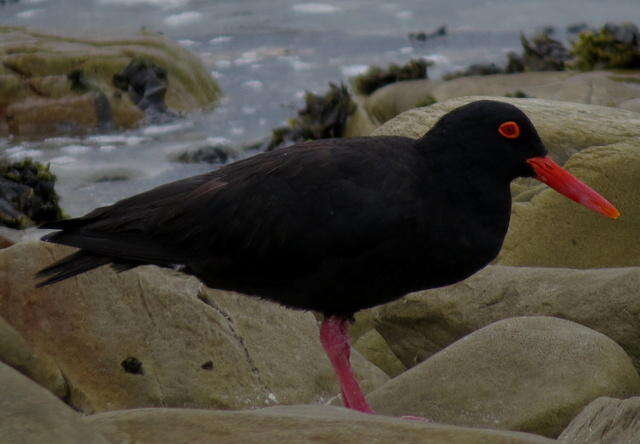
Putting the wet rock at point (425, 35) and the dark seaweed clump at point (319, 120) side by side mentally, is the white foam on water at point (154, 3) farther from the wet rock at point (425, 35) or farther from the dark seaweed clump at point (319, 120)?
the dark seaweed clump at point (319, 120)

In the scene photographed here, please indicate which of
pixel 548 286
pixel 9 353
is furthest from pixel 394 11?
pixel 9 353

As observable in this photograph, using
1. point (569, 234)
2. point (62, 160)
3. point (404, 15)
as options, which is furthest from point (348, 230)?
point (404, 15)

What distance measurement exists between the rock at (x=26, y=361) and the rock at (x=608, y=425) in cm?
247

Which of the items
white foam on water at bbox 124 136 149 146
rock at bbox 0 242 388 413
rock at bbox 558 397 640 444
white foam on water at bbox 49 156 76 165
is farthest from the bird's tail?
white foam on water at bbox 124 136 149 146

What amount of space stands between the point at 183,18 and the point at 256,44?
1.87 metres

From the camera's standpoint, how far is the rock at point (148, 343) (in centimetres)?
523

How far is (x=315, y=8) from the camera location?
16.5 meters

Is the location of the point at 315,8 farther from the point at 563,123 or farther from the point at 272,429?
the point at 272,429

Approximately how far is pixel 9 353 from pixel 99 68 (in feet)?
26.0

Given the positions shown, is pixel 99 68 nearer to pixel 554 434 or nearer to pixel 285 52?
pixel 285 52

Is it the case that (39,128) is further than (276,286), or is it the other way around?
(39,128)

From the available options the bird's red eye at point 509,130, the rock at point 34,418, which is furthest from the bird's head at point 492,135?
the rock at point 34,418

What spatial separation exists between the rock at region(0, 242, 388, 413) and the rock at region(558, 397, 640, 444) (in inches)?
74.8

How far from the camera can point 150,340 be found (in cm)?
534
